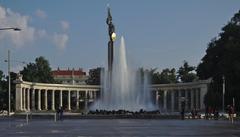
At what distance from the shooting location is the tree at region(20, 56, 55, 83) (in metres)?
169

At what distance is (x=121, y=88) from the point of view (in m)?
84.9

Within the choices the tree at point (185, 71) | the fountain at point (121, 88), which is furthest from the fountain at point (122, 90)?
the tree at point (185, 71)

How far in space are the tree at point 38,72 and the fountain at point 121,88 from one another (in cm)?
8182

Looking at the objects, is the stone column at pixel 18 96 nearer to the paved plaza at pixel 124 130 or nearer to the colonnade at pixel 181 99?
the colonnade at pixel 181 99

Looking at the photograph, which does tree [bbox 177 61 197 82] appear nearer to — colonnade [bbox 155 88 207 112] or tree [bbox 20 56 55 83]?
colonnade [bbox 155 88 207 112]

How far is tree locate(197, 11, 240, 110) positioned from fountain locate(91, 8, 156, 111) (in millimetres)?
15982

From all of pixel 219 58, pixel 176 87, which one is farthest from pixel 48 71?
pixel 219 58

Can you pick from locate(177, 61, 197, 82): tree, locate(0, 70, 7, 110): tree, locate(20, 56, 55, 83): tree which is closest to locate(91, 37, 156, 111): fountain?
locate(0, 70, 7, 110): tree

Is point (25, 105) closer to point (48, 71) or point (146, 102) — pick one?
point (48, 71)

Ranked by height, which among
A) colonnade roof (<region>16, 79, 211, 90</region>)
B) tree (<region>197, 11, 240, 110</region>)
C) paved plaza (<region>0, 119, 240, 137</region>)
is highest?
tree (<region>197, 11, 240, 110</region>)

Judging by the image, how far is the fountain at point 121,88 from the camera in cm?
8462

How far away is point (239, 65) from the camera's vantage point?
93250 mm

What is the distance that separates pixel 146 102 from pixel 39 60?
300ft

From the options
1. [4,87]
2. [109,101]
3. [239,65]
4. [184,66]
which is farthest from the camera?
[184,66]
